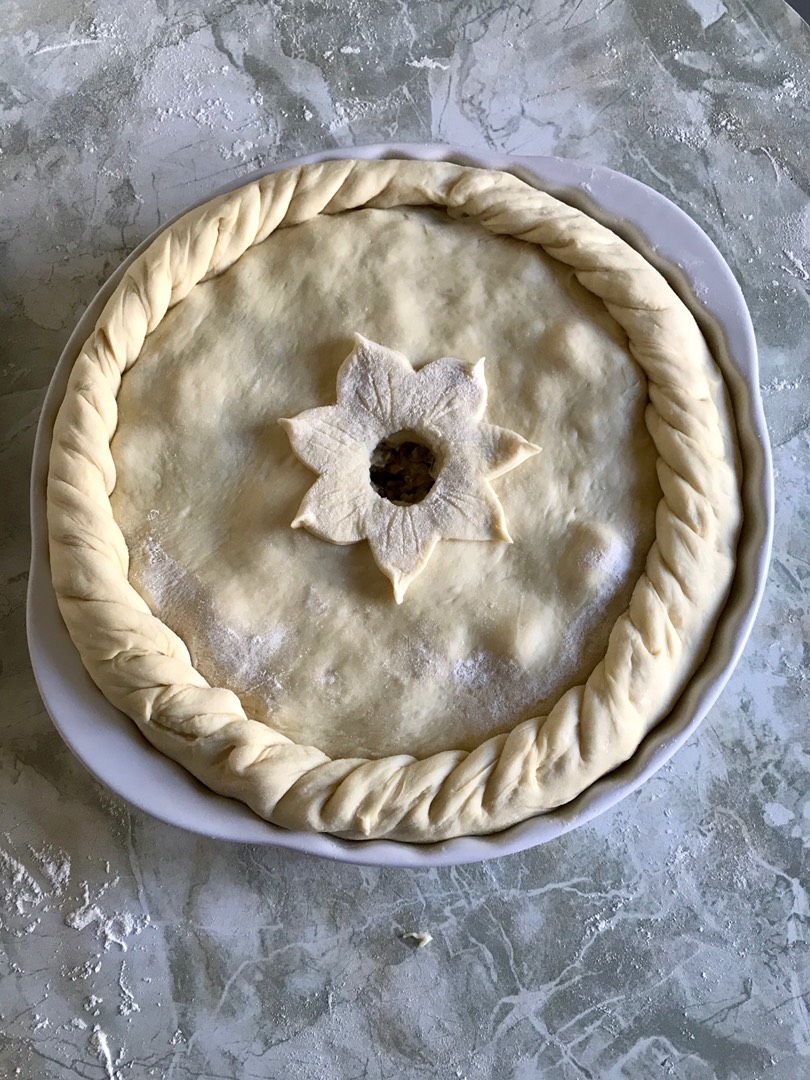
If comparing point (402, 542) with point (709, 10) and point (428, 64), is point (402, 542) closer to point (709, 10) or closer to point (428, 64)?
point (428, 64)

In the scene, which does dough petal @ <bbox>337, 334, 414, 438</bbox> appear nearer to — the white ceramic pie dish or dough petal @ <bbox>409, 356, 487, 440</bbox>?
dough petal @ <bbox>409, 356, 487, 440</bbox>

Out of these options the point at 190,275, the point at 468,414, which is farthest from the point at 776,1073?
the point at 190,275

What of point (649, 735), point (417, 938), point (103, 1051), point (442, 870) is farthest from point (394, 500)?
point (103, 1051)

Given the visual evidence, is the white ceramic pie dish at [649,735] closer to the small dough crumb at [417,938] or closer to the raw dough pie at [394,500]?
the raw dough pie at [394,500]

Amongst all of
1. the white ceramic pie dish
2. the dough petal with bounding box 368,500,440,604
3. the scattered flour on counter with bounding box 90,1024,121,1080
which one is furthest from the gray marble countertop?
the dough petal with bounding box 368,500,440,604

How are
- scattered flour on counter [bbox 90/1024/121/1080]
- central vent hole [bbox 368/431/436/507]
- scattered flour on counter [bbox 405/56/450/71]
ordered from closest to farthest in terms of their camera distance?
central vent hole [bbox 368/431/436/507] < scattered flour on counter [bbox 90/1024/121/1080] < scattered flour on counter [bbox 405/56/450/71]

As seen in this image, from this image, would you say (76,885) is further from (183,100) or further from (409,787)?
(183,100)
